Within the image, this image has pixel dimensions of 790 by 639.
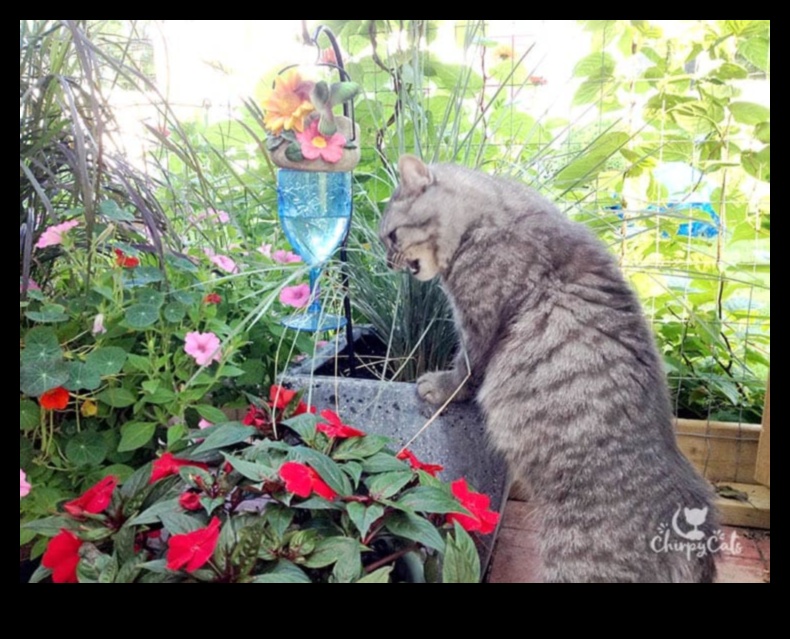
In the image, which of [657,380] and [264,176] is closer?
[657,380]

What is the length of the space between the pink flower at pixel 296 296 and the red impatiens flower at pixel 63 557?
51 cm

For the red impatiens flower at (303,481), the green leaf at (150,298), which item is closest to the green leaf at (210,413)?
the green leaf at (150,298)

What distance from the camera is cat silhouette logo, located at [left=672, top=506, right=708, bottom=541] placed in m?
0.94

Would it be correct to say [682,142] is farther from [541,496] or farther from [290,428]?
[290,428]

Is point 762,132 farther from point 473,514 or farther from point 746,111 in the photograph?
point 473,514

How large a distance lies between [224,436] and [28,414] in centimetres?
31

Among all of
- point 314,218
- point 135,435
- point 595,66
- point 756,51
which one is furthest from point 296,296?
point 756,51

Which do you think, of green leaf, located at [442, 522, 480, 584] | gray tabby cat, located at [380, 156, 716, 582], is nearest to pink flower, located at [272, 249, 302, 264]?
gray tabby cat, located at [380, 156, 716, 582]

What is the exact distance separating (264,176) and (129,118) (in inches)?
11.7

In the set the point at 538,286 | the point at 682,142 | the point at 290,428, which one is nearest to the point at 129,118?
the point at 290,428

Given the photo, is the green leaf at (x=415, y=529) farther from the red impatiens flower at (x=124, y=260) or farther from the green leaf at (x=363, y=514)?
the red impatiens flower at (x=124, y=260)

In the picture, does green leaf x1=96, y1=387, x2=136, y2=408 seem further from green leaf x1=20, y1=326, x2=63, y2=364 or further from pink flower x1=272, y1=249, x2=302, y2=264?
pink flower x1=272, y1=249, x2=302, y2=264

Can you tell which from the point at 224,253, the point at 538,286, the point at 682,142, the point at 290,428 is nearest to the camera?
the point at 290,428

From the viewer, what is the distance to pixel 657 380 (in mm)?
1012
